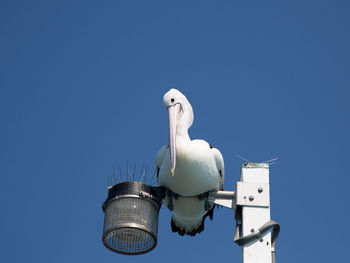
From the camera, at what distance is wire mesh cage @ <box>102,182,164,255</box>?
5090 millimetres

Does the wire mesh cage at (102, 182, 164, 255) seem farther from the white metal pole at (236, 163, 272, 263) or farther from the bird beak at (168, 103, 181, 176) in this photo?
the white metal pole at (236, 163, 272, 263)

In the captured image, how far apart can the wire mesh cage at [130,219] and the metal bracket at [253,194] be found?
92cm

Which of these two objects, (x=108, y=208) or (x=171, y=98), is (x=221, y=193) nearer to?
(x=108, y=208)

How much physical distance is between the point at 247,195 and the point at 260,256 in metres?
0.62

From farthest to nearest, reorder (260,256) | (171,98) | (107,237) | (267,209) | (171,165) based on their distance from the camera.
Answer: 1. (171,98)
2. (171,165)
3. (107,237)
4. (267,209)
5. (260,256)

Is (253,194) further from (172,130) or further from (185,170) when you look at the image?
(172,130)

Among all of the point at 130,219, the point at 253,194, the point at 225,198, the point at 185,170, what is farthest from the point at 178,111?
the point at 253,194

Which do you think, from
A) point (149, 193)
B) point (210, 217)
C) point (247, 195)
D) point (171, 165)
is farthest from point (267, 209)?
point (210, 217)

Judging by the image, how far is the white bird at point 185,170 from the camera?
649cm

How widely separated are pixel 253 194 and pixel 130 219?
1.14 m

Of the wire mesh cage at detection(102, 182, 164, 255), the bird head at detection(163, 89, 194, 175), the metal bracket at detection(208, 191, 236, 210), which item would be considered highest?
the bird head at detection(163, 89, 194, 175)

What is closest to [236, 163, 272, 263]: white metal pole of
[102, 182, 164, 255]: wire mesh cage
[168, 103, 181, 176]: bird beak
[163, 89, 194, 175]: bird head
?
[102, 182, 164, 255]: wire mesh cage

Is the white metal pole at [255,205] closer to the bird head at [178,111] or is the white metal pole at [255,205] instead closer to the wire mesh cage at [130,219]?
the wire mesh cage at [130,219]

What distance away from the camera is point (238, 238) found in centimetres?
462
